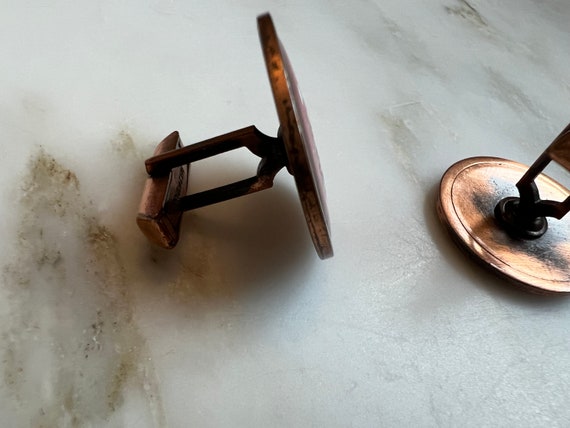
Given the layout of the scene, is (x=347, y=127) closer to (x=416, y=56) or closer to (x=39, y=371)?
(x=416, y=56)

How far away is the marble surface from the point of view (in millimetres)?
603

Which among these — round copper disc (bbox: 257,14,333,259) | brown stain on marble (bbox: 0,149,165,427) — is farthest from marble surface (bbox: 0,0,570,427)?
round copper disc (bbox: 257,14,333,259)

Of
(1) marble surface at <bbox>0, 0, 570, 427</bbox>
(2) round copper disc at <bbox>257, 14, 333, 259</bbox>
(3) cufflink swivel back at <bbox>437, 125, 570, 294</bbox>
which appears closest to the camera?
(2) round copper disc at <bbox>257, 14, 333, 259</bbox>

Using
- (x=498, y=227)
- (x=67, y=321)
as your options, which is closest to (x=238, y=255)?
(x=67, y=321)

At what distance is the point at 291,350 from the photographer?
0.64 m

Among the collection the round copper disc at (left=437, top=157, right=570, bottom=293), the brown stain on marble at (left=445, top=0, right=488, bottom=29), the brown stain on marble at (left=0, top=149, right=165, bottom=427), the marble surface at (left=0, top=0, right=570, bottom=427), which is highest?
the brown stain on marble at (left=445, top=0, right=488, bottom=29)

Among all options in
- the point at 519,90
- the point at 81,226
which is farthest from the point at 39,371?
the point at 519,90

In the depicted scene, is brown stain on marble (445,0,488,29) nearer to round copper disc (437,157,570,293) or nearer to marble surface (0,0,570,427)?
marble surface (0,0,570,427)

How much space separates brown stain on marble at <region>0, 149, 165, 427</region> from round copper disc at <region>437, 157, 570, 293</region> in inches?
18.9

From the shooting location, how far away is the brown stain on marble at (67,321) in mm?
571

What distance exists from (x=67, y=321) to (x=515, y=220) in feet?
2.07

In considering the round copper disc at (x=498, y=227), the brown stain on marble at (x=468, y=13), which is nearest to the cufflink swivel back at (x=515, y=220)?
the round copper disc at (x=498, y=227)

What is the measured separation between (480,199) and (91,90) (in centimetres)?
63

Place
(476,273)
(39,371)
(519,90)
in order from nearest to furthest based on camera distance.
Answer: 1. (39,371)
2. (476,273)
3. (519,90)
